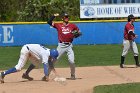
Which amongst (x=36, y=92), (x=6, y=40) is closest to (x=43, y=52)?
(x=36, y=92)

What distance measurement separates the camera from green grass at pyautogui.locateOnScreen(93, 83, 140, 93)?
11008 millimetres

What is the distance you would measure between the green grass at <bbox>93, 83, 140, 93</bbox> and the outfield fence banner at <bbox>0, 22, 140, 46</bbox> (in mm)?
18581

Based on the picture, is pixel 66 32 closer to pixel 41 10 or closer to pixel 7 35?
pixel 7 35

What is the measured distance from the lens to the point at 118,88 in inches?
445

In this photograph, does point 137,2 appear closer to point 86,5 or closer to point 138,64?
point 86,5

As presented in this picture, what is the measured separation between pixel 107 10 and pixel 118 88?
2260cm

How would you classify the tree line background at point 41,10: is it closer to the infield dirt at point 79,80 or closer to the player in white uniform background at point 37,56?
the infield dirt at point 79,80

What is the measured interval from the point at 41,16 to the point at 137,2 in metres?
10.7

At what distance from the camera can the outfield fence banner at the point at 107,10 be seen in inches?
1317

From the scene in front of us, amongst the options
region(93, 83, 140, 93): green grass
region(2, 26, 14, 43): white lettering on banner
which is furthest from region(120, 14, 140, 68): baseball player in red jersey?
region(2, 26, 14, 43): white lettering on banner

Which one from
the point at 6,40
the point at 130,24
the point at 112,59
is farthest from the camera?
the point at 6,40

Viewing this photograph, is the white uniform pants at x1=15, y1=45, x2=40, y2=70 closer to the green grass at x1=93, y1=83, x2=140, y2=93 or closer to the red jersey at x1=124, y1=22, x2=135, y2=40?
the green grass at x1=93, y1=83, x2=140, y2=93

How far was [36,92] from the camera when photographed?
11359 millimetres

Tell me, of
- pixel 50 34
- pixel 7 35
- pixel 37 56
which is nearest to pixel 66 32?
pixel 37 56
